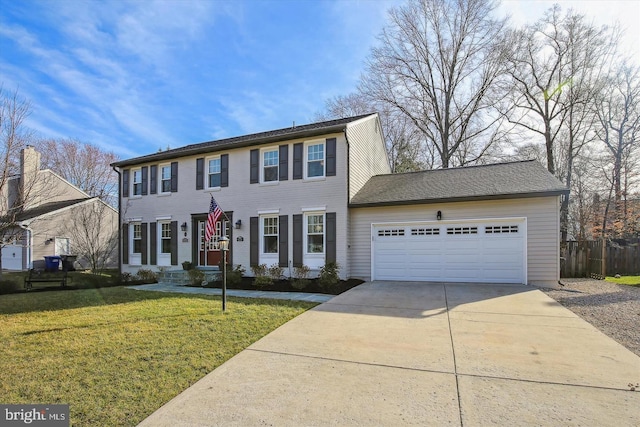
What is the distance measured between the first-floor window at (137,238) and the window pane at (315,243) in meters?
8.65

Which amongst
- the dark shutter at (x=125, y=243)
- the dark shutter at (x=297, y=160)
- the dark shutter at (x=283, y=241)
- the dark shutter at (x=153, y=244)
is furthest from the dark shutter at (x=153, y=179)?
the dark shutter at (x=297, y=160)

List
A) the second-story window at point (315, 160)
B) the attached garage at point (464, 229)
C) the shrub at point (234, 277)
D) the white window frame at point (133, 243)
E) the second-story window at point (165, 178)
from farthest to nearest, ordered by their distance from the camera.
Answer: the white window frame at point (133, 243) < the second-story window at point (165, 178) < the second-story window at point (315, 160) < the shrub at point (234, 277) < the attached garage at point (464, 229)

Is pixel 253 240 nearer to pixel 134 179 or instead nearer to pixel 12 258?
pixel 134 179

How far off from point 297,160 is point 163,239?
7.39 meters

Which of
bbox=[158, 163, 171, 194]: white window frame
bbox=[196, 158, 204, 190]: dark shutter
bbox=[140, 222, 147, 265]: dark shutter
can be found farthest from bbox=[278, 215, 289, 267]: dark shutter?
bbox=[140, 222, 147, 265]: dark shutter

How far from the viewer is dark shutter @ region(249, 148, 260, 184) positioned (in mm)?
12398

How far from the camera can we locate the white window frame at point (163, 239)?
45.6 ft

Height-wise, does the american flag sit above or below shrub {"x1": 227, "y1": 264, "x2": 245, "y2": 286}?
above

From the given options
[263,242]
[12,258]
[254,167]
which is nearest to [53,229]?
[12,258]

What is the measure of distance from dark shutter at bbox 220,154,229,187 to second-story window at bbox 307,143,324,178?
143 inches

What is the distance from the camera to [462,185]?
435 inches

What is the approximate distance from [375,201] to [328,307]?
4.96 m

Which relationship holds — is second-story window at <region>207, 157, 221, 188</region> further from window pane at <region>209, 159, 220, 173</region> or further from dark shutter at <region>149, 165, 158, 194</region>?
dark shutter at <region>149, 165, 158, 194</region>

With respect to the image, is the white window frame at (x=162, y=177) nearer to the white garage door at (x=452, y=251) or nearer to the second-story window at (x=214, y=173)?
the second-story window at (x=214, y=173)
